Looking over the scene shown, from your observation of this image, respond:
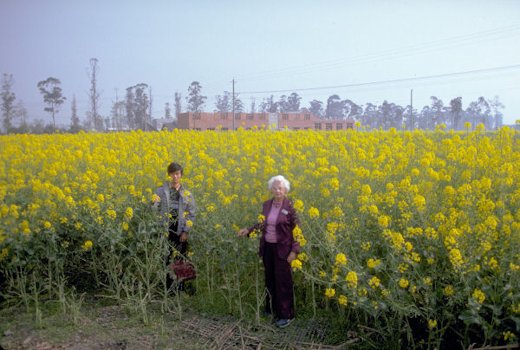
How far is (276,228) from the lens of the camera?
12.7 ft

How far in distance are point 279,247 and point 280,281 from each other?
12.3 inches

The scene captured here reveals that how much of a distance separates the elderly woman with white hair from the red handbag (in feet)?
2.47

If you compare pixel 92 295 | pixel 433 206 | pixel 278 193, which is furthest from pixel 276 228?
pixel 92 295

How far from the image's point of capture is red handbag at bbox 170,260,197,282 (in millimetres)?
4305

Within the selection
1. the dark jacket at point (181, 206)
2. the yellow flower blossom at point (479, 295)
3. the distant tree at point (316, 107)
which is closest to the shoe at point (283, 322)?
the dark jacket at point (181, 206)

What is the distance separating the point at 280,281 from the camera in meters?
3.91

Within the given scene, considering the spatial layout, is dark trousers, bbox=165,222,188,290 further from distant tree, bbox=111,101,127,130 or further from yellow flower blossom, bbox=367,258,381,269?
distant tree, bbox=111,101,127,130

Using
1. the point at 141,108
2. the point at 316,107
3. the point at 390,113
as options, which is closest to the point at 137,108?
the point at 141,108

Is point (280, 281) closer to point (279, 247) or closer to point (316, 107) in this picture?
point (279, 247)

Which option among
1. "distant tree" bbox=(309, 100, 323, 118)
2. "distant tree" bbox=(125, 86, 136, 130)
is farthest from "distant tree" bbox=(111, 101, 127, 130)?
"distant tree" bbox=(309, 100, 323, 118)

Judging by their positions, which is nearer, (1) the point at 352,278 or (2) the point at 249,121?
(1) the point at 352,278

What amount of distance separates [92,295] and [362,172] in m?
3.16

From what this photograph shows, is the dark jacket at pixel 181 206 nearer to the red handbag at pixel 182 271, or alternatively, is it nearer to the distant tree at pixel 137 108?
the red handbag at pixel 182 271

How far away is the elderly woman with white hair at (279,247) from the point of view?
384 cm
